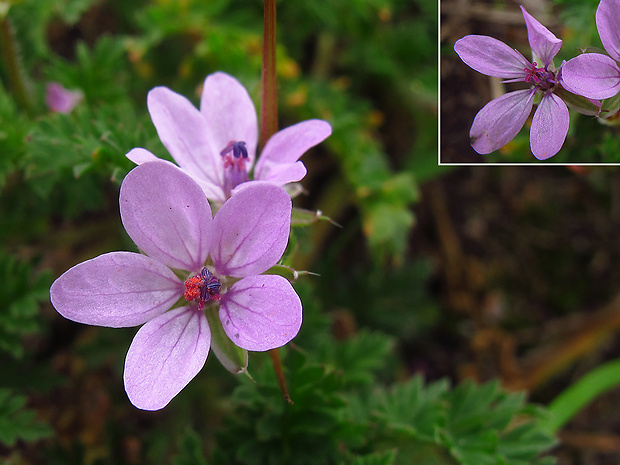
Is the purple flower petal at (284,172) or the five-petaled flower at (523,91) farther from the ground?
the five-petaled flower at (523,91)

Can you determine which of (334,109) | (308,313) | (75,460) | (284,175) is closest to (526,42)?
(284,175)

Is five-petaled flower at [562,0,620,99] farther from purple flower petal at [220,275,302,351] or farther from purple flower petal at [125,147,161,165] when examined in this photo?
purple flower petal at [125,147,161,165]

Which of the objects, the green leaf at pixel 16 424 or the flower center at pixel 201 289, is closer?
the flower center at pixel 201 289

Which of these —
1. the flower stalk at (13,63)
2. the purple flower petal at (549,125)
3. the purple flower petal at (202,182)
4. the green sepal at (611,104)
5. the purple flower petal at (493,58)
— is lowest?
the purple flower petal at (202,182)

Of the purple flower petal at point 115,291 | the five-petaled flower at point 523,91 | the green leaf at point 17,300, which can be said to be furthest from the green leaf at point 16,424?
the five-petaled flower at point 523,91

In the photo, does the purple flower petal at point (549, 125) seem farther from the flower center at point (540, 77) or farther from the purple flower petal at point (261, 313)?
the purple flower petal at point (261, 313)

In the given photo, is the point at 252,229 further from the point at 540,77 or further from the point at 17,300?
the point at 17,300

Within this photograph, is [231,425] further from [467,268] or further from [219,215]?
[467,268]

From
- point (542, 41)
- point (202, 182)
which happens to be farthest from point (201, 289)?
point (542, 41)
